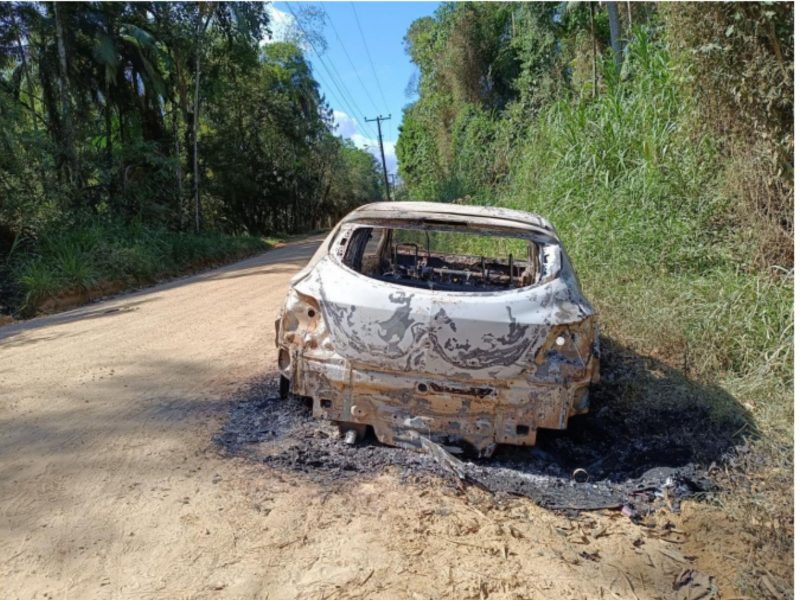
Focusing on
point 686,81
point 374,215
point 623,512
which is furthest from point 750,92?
point 623,512

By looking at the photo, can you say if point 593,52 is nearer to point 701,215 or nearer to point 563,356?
point 701,215

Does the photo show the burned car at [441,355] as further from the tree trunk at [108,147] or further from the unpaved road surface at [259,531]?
the tree trunk at [108,147]

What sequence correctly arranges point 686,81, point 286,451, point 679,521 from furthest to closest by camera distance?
1. point 686,81
2. point 286,451
3. point 679,521

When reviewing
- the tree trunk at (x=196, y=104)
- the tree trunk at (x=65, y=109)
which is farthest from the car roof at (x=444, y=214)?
the tree trunk at (x=196, y=104)

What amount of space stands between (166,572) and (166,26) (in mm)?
18672

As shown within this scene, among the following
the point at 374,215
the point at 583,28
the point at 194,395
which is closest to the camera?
the point at 374,215

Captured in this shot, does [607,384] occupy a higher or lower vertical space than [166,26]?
lower

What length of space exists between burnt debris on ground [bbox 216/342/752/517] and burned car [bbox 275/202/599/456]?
0.58 ft

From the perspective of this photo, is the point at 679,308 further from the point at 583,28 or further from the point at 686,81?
the point at 583,28

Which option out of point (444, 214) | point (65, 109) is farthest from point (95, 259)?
point (444, 214)

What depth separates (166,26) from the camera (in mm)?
17469

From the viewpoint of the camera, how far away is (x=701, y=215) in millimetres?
6875

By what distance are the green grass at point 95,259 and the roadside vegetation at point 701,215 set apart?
8292mm

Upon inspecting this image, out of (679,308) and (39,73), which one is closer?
(679,308)
